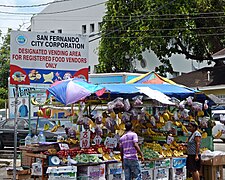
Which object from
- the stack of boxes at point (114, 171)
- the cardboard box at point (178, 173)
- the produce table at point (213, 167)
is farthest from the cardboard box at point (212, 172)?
the stack of boxes at point (114, 171)

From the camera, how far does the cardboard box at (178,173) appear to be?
1252 centimetres

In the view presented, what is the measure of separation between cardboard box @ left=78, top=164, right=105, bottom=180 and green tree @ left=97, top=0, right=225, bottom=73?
1819 cm

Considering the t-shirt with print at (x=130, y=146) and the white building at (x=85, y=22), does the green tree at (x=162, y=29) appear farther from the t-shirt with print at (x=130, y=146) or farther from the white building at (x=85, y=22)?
the t-shirt with print at (x=130, y=146)

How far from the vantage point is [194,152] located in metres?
12.0

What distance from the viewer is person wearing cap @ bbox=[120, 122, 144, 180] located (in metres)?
10.6

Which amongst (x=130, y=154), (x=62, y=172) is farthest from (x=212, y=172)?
(x=62, y=172)

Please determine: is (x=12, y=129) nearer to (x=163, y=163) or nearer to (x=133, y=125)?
(x=133, y=125)

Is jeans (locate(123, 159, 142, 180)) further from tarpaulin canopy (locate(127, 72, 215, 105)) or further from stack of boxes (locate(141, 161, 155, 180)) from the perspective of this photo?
tarpaulin canopy (locate(127, 72, 215, 105))

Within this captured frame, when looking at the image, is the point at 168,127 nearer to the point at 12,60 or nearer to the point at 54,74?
the point at 54,74

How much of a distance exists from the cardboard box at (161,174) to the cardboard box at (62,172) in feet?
7.74

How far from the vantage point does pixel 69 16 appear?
143ft

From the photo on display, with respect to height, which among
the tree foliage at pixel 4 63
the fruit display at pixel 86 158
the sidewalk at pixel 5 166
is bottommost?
the sidewalk at pixel 5 166

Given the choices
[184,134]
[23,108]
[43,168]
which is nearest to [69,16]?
[23,108]

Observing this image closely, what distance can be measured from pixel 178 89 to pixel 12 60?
461cm
